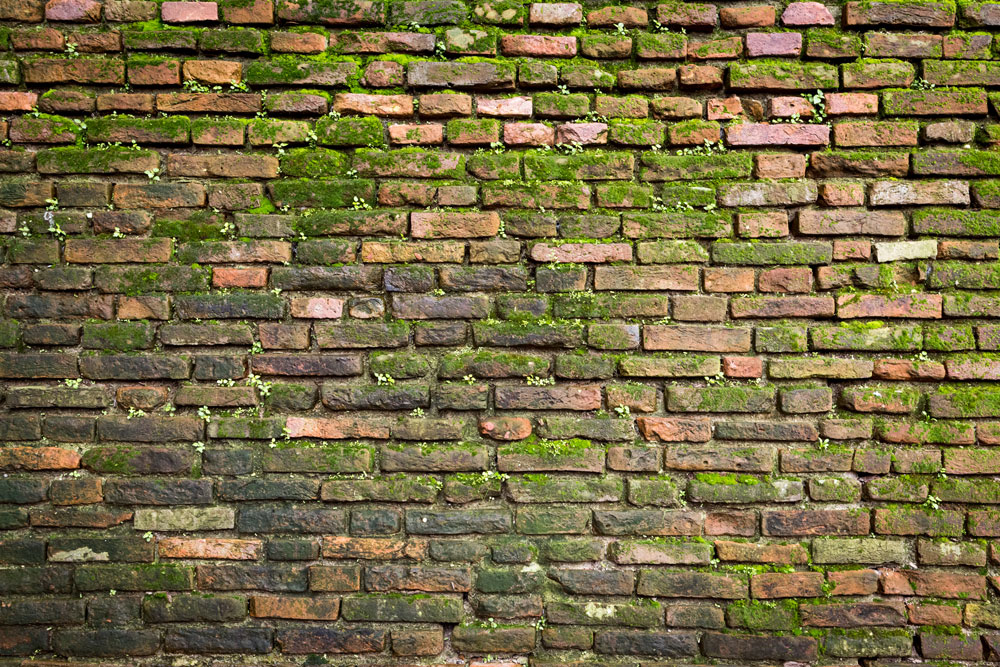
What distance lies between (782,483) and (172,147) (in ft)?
7.52

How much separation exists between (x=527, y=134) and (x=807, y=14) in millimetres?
1021

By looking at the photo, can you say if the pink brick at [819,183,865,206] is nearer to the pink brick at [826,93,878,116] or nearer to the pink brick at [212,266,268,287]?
the pink brick at [826,93,878,116]

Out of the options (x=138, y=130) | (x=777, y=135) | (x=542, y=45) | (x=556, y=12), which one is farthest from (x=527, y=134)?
(x=138, y=130)

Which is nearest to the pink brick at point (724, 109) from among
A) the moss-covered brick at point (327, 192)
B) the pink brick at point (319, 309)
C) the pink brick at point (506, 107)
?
the pink brick at point (506, 107)

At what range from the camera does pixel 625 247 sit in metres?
1.88

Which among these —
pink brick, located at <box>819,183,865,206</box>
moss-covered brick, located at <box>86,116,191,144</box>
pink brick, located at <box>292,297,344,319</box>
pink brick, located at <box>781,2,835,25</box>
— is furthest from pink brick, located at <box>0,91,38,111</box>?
pink brick, located at <box>819,183,865,206</box>

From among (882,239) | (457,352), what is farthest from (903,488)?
(457,352)

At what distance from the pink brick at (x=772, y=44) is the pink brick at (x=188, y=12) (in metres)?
1.79

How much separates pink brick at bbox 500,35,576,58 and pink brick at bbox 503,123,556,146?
0.79ft

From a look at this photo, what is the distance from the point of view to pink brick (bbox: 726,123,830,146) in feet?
6.24

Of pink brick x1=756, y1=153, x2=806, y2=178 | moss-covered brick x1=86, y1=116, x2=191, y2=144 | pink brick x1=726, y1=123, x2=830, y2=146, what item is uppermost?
pink brick x1=726, y1=123, x2=830, y2=146

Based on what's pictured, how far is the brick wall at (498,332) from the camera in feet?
5.98

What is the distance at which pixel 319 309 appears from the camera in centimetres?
187

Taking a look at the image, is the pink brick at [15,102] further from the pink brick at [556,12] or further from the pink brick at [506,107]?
the pink brick at [556,12]
